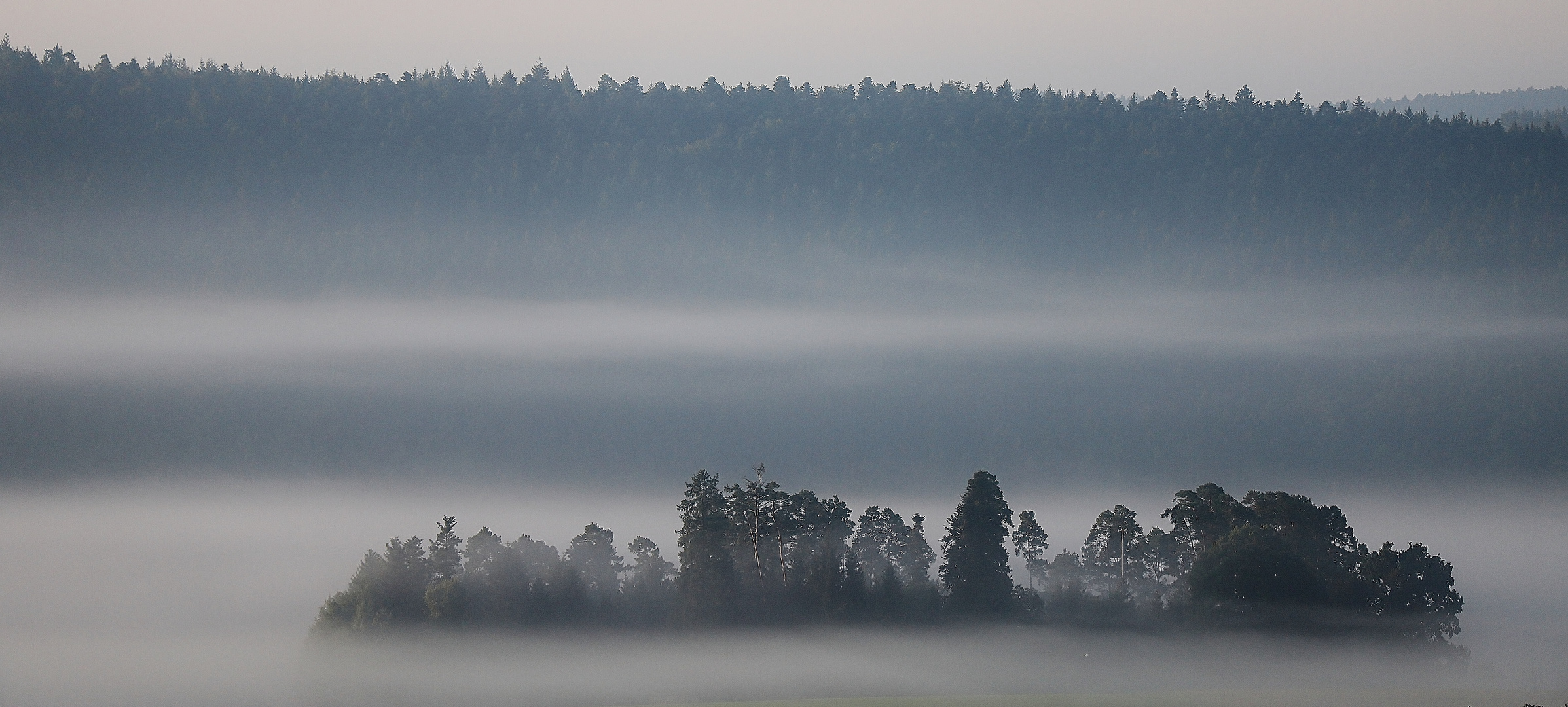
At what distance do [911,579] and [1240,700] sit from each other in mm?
20492

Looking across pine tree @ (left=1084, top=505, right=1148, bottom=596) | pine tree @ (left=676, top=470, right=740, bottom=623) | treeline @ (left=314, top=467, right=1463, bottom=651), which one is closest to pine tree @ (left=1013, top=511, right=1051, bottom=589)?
treeline @ (left=314, top=467, right=1463, bottom=651)

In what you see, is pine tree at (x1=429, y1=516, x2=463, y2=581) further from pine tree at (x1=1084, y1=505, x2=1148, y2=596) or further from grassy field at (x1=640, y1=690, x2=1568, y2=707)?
pine tree at (x1=1084, y1=505, x2=1148, y2=596)

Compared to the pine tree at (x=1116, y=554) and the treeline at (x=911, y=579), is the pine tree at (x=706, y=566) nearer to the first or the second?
the treeline at (x=911, y=579)

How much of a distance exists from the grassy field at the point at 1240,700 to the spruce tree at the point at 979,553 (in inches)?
435

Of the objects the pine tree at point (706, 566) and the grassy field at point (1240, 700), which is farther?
the pine tree at point (706, 566)

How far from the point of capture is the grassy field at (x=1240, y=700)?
1511 inches

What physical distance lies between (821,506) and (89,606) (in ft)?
336

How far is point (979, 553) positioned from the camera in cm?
5331

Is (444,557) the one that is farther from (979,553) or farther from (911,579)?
(979,553)

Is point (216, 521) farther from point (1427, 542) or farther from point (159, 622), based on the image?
point (1427, 542)

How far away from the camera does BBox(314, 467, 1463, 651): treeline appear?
165 feet

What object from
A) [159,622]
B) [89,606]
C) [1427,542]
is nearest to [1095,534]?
[159,622]

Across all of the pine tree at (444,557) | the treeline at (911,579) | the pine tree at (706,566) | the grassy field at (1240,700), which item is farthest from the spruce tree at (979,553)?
the pine tree at (444,557)

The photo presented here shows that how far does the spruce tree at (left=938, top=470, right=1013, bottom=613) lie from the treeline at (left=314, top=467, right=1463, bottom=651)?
2.5 inches
